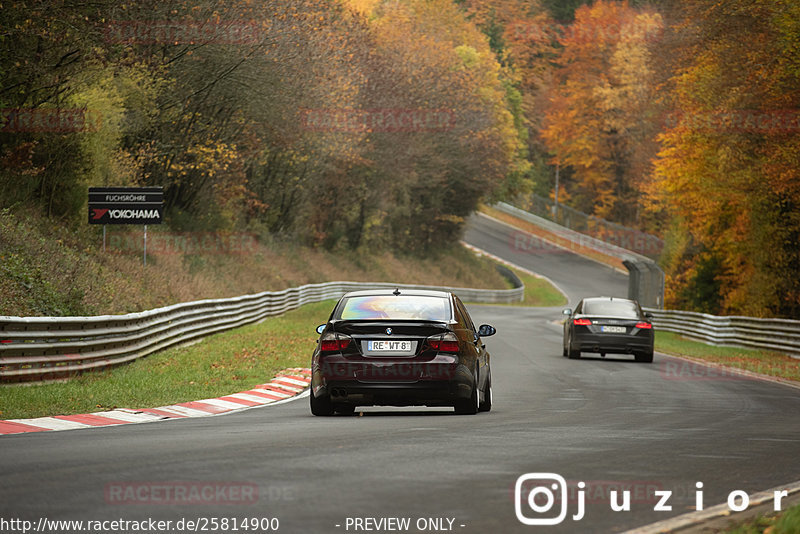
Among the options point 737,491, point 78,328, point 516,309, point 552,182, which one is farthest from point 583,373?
point 552,182

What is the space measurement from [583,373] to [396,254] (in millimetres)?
51508

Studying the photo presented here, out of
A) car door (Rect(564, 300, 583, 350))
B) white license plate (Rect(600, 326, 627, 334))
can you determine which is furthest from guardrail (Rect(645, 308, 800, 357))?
car door (Rect(564, 300, 583, 350))

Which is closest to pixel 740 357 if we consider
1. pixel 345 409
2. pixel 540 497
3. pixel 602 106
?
pixel 345 409

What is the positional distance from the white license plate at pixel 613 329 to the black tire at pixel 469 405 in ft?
44.6

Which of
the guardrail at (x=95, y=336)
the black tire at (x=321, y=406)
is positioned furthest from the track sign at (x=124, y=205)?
the black tire at (x=321, y=406)

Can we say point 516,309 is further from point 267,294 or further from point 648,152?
point 267,294

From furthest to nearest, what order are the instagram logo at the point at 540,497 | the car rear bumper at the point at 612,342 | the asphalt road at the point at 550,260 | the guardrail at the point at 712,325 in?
the asphalt road at the point at 550,260
the guardrail at the point at 712,325
the car rear bumper at the point at 612,342
the instagram logo at the point at 540,497

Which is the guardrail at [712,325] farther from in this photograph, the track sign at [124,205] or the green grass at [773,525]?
the green grass at [773,525]

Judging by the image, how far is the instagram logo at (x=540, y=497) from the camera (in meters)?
6.86

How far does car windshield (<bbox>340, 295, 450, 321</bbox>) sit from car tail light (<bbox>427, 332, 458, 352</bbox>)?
0.78 feet

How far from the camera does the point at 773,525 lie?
667cm

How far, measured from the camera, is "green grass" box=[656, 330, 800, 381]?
82.8ft

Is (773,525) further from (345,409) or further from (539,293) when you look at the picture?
(539,293)

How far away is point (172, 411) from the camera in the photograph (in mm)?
14445
